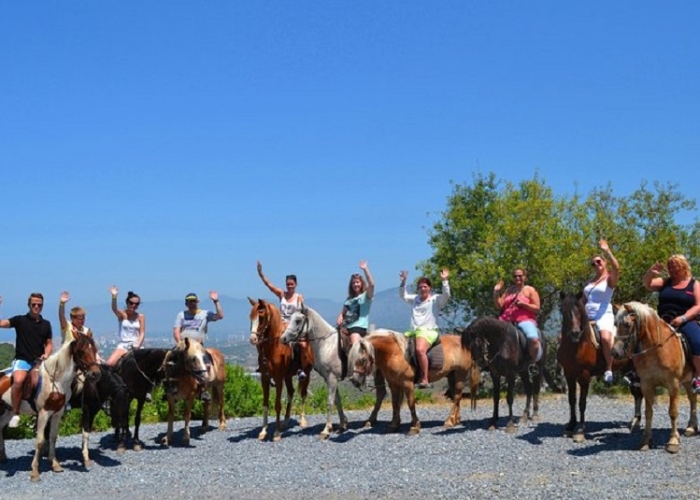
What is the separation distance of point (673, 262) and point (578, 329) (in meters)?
1.78

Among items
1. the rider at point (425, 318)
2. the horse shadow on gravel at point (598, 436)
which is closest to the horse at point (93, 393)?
the rider at point (425, 318)

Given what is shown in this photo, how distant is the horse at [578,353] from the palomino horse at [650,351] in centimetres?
92

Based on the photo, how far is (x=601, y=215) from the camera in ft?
113

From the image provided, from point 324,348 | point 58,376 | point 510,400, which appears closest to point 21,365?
point 58,376

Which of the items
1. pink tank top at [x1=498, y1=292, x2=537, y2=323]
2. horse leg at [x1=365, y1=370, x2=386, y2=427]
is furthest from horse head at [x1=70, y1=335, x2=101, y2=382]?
pink tank top at [x1=498, y1=292, x2=537, y2=323]

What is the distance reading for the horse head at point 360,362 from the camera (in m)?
13.2

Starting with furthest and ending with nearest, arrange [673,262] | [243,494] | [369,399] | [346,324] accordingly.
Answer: [369,399] < [346,324] < [673,262] < [243,494]

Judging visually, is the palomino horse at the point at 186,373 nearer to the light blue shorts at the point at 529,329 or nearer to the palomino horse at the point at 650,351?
the light blue shorts at the point at 529,329

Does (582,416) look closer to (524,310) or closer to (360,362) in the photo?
(524,310)

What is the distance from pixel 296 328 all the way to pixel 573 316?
4.76m

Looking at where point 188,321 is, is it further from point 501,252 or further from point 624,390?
point 501,252

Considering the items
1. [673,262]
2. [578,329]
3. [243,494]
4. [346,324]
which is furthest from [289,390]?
[673,262]

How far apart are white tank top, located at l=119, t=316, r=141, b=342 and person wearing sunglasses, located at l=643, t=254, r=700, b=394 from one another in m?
9.17

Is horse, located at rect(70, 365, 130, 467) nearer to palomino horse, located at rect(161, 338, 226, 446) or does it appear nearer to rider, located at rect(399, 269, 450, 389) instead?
palomino horse, located at rect(161, 338, 226, 446)
